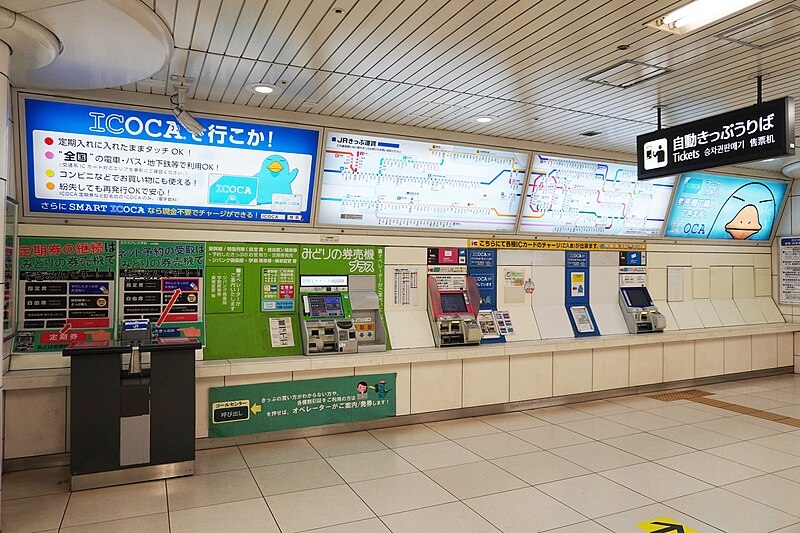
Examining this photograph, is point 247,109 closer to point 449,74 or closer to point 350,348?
point 449,74

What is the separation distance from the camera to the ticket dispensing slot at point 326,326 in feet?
19.2

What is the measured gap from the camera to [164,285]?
5457 millimetres

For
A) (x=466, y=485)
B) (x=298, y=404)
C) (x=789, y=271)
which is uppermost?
(x=789, y=271)

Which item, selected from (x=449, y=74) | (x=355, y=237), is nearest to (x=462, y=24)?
(x=449, y=74)

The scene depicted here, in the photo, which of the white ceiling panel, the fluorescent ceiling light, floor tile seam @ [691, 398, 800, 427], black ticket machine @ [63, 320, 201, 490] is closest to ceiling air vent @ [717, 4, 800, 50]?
the white ceiling panel

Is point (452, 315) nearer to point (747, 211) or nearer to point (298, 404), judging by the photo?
point (298, 404)

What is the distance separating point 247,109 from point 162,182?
1.05 metres

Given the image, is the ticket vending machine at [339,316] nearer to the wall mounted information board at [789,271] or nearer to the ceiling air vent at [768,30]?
the ceiling air vent at [768,30]

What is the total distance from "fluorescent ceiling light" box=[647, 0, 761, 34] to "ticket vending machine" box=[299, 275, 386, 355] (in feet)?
12.4

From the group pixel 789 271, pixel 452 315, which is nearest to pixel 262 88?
pixel 452 315

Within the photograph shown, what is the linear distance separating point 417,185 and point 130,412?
12.2ft

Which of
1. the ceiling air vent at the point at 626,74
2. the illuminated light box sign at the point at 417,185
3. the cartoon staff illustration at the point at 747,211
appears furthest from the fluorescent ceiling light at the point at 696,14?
the cartoon staff illustration at the point at 747,211

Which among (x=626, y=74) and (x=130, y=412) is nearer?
(x=130, y=412)

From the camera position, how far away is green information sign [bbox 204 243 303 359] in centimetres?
567
